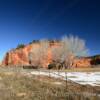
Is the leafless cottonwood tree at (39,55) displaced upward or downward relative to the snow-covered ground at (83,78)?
upward

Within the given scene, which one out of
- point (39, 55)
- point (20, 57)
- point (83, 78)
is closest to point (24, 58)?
point (20, 57)

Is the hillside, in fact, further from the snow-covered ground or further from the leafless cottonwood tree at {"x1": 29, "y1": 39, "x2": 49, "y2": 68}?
the snow-covered ground

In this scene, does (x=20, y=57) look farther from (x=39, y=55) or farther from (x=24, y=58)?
(x=39, y=55)

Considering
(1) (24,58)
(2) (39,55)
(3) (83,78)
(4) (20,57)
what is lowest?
(3) (83,78)

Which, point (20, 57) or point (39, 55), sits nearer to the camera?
point (39, 55)

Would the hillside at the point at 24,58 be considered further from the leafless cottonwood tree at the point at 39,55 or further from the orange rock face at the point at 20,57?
the leafless cottonwood tree at the point at 39,55

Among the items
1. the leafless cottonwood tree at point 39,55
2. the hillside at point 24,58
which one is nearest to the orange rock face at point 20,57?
the hillside at point 24,58

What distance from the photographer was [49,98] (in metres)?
12.1

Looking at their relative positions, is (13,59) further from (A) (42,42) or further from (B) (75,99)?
(B) (75,99)

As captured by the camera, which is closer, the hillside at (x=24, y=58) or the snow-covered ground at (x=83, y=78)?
the snow-covered ground at (x=83, y=78)

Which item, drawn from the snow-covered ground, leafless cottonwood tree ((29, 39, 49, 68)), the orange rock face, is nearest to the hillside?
the orange rock face

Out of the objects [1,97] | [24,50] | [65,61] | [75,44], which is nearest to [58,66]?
[65,61]

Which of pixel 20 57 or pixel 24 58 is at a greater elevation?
pixel 20 57

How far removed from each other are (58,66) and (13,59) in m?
34.8
